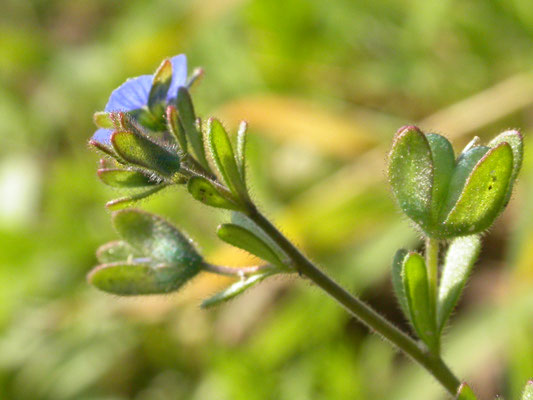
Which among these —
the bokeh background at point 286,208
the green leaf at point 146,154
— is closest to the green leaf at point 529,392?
the green leaf at point 146,154

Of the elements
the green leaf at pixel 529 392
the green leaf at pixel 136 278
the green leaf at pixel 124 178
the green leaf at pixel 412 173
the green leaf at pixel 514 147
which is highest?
the green leaf at pixel 124 178

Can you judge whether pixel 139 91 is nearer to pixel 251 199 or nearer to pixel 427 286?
pixel 251 199

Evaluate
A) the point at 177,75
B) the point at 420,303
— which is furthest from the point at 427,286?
the point at 177,75

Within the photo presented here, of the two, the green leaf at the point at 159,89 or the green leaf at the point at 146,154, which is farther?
the green leaf at the point at 159,89

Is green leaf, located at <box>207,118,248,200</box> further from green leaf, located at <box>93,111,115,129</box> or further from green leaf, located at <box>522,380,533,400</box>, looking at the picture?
green leaf, located at <box>522,380,533,400</box>

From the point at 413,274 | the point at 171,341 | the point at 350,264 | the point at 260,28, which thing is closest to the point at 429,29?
the point at 260,28

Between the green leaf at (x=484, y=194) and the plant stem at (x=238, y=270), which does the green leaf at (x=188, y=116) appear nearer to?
the plant stem at (x=238, y=270)
